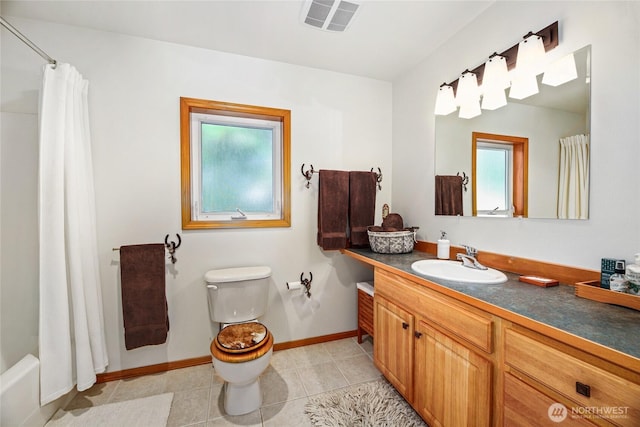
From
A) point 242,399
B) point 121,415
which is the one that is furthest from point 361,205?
point 121,415

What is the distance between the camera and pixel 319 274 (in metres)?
2.35

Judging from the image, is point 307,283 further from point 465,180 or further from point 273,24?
point 273,24

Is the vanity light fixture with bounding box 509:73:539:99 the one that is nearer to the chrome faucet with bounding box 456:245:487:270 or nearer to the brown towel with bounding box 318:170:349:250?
the chrome faucet with bounding box 456:245:487:270

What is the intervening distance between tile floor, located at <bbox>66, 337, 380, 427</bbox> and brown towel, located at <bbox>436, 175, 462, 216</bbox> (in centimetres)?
130

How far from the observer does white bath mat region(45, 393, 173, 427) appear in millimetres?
1498

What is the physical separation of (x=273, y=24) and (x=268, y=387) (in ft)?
7.93

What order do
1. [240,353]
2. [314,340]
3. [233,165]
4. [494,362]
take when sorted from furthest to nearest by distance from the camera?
[314,340] < [233,165] < [240,353] < [494,362]

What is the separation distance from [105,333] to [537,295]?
2539 mm

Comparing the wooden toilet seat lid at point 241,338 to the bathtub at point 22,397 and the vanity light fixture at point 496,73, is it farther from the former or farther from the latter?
the vanity light fixture at point 496,73

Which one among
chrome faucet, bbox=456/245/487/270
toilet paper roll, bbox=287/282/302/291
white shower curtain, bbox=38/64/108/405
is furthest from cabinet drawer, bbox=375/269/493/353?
white shower curtain, bbox=38/64/108/405

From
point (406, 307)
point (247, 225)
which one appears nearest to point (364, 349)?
point (406, 307)

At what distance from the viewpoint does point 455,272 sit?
1563mm

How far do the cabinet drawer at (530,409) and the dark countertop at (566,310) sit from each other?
230 mm

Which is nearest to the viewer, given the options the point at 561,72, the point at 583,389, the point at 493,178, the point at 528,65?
the point at 583,389
